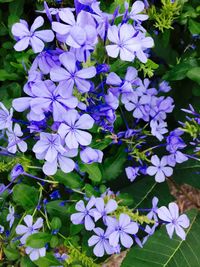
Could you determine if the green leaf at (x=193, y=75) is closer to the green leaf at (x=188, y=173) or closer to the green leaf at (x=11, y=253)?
the green leaf at (x=188, y=173)

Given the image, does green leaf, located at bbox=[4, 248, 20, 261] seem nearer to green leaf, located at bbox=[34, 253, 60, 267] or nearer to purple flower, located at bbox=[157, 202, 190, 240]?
green leaf, located at bbox=[34, 253, 60, 267]

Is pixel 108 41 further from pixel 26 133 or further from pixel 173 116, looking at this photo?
pixel 173 116

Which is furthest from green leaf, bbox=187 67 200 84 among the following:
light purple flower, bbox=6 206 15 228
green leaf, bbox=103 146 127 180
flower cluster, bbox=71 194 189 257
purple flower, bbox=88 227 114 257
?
light purple flower, bbox=6 206 15 228

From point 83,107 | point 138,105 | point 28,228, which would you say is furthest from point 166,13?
point 28,228

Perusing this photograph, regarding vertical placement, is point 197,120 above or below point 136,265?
above

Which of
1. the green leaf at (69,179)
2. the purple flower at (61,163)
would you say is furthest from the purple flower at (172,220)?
A: the purple flower at (61,163)

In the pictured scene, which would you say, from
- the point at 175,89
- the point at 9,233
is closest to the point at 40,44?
the point at 9,233
